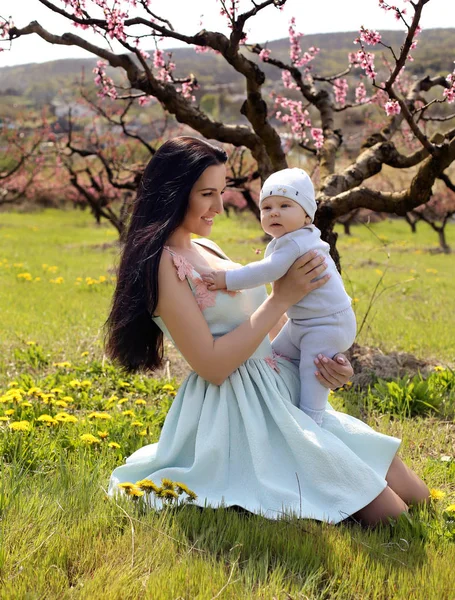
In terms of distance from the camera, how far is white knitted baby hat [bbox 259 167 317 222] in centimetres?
249

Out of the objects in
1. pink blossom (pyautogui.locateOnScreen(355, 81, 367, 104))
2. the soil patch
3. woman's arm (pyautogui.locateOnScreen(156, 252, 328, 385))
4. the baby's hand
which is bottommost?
the soil patch

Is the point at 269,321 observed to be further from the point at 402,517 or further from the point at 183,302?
the point at 402,517

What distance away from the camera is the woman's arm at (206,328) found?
246cm

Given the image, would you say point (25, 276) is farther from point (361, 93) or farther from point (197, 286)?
point (197, 286)

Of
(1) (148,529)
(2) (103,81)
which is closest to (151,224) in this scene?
(1) (148,529)

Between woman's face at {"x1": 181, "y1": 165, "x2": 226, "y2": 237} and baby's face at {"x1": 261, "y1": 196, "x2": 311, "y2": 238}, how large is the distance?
0.64 ft

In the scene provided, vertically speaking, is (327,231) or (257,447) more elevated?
(327,231)

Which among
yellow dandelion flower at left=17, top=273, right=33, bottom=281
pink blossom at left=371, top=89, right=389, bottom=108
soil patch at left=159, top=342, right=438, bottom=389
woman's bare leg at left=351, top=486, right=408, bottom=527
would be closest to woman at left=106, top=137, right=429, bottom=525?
woman's bare leg at left=351, top=486, right=408, bottom=527

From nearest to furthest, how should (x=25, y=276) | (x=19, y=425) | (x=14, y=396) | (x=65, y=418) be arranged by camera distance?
(x=19, y=425)
(x=65, y=418)
(x=14, y=396)
(x=25, y=276)

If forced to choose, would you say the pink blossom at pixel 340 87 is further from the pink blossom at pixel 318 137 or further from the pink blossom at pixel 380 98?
the pink blossom at pixel 318 137

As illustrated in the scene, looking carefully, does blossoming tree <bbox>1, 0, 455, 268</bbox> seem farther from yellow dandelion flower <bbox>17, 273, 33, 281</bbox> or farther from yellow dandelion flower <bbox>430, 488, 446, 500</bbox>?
yellow dandelion flower <bbox>17, 273, 33, 281</bbox>

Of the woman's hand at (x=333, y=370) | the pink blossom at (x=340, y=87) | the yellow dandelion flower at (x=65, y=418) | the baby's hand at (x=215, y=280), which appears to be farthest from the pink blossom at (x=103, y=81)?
the woman's hand at (x=333, y=370)

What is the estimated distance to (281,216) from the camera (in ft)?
8.29

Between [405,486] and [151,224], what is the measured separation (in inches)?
58.1
